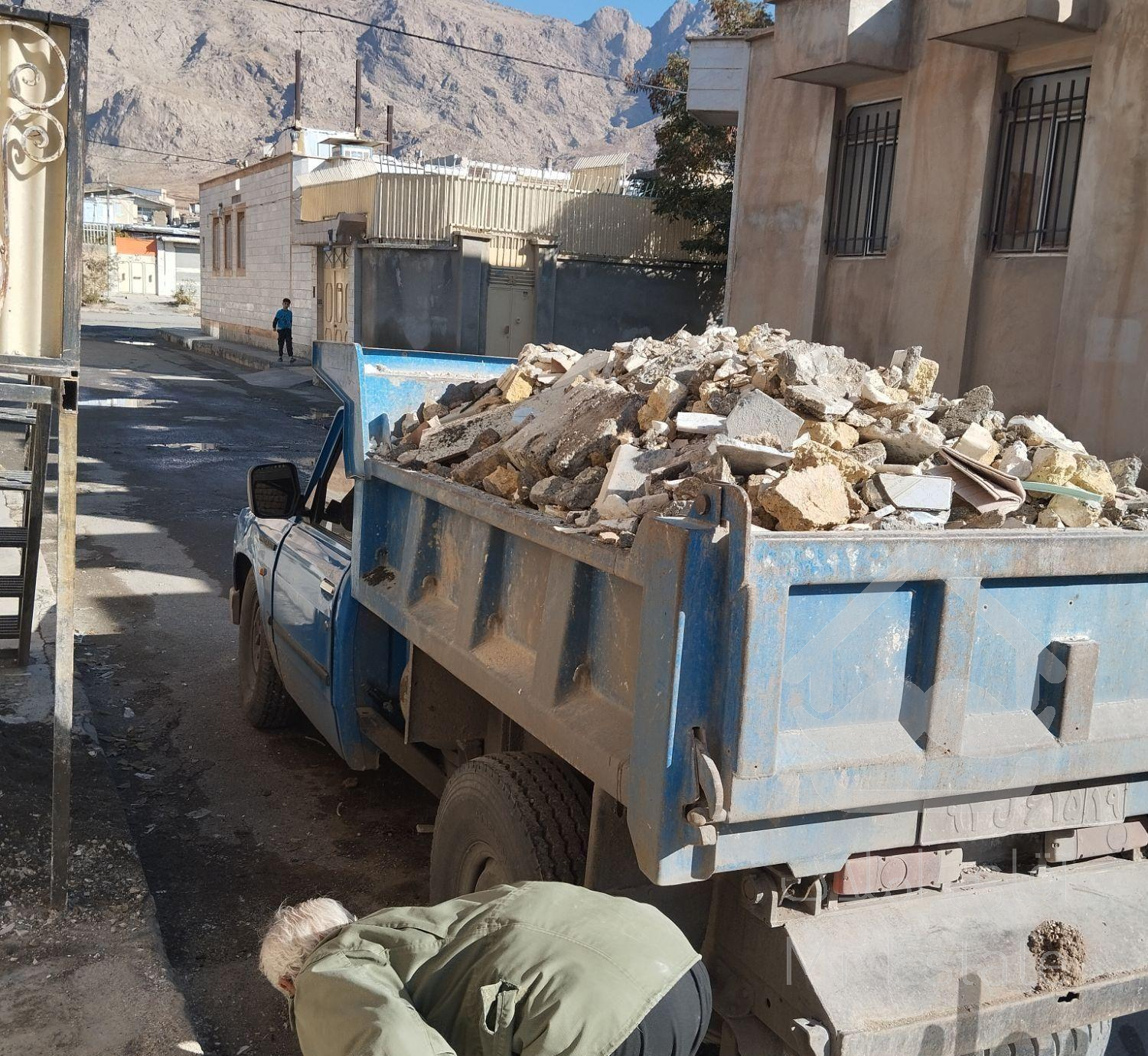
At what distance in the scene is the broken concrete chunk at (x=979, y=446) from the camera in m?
3.23

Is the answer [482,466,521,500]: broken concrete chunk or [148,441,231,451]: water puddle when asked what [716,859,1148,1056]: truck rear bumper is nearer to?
[482,466,521,500]: broken concrete chunk

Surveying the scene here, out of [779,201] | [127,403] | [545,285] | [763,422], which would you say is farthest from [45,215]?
[545,285]

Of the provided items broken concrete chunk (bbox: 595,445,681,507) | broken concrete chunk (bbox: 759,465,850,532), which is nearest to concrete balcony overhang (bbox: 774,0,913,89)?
broken concrete chunk (bbox: 595,445,681,507)

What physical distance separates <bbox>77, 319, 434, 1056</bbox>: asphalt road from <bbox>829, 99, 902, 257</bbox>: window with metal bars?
6841 millimetres

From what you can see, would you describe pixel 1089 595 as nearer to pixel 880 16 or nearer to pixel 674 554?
pixel 674 554

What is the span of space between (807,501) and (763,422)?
24.3 inches

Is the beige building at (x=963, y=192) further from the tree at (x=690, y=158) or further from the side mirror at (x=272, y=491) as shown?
the tree at (x=690, y=158)

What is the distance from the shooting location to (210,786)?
17.1 feet

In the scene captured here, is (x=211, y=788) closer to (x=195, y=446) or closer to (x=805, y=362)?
(x=805, y=362)

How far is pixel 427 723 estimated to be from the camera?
3900 mm

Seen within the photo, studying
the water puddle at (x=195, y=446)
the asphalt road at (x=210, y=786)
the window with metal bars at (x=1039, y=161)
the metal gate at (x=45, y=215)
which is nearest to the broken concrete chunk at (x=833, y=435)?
the metal gate at (x=45, y=215)

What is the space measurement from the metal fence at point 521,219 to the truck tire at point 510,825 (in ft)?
68.0

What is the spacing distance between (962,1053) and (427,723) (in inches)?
78.7

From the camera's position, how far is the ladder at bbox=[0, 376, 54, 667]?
11.4 feet
